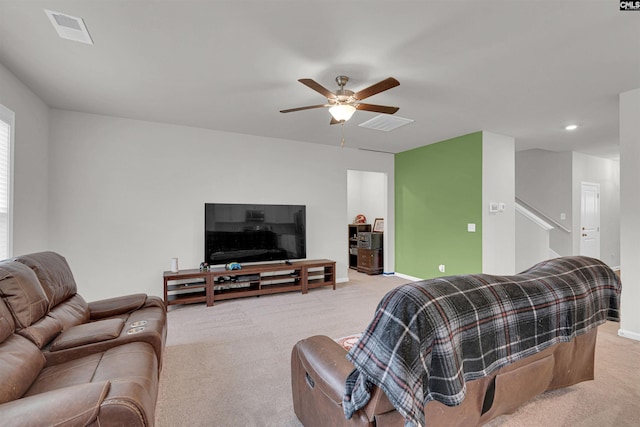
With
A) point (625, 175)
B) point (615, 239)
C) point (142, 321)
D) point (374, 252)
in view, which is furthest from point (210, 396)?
point (615, 239)

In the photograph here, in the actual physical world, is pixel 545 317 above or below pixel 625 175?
below

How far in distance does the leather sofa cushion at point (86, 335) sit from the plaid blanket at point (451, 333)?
5.13 ft

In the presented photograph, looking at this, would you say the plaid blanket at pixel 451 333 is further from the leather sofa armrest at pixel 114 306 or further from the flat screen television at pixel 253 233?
the flat screen television at pixel 253 233

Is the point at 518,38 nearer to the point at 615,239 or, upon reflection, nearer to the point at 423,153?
the point at 423,153

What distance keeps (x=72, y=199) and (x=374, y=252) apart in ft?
16.9

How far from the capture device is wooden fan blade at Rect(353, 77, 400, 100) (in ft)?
7.63

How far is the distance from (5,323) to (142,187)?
2.99 m

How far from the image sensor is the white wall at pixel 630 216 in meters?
3.01

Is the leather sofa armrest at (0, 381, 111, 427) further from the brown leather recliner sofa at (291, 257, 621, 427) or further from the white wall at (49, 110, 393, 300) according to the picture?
the white wall at (49, 110, 393, 300)

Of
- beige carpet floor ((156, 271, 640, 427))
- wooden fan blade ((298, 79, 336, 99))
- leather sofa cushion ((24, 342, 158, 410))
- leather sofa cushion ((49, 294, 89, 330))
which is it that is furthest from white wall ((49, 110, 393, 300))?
leather sofa cushion ((24, 342, 158, 410))

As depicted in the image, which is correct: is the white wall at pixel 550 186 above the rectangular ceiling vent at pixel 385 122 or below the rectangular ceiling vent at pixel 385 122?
below

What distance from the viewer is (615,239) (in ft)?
23.0

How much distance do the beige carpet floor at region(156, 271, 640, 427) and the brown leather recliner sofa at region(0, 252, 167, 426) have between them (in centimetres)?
44

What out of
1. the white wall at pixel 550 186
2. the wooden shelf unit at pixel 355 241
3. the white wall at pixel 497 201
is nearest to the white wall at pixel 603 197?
the white wall at pixel 550 186
